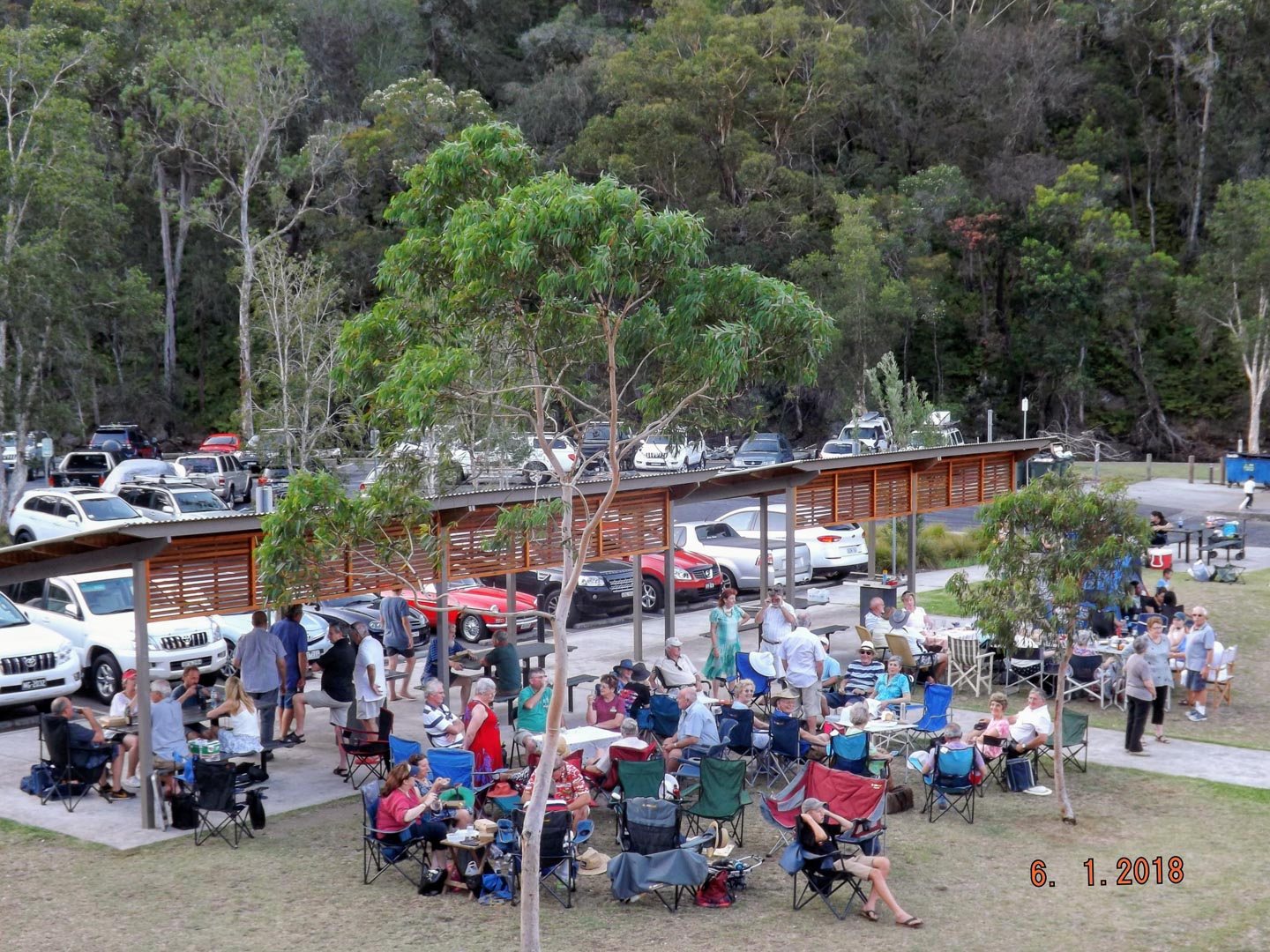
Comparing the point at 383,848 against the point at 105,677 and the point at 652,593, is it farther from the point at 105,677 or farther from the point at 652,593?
the point at 652,593

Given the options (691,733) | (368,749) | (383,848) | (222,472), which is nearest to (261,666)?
(368,749)

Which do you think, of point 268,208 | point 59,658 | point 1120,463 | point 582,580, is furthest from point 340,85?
point 59,658

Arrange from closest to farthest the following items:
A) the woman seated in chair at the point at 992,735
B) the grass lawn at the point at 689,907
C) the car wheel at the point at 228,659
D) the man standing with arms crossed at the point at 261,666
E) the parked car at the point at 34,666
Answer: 1. the grass lawn at the point at 689,907
2. the woman seated in chair at the point at 992,735
3. the man standing with arms crossed at the point at 261,666
4. the parked car at the point at 34,666
5. the car wheel at the point at 228,659

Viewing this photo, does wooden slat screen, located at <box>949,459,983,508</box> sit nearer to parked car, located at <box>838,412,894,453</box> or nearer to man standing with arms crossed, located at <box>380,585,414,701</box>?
man standing with arms crossed, located at <box>380,585,414,701</box>

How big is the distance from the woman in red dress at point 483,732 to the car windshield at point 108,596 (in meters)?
7.25

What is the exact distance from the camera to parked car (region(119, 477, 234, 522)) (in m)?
27.8

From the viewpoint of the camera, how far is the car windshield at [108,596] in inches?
668

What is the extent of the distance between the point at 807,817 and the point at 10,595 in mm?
13717

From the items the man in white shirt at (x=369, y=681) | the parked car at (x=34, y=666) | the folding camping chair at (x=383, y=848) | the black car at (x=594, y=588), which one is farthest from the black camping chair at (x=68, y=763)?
the black car at (x=594, y=588)

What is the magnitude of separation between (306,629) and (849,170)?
1986 inches

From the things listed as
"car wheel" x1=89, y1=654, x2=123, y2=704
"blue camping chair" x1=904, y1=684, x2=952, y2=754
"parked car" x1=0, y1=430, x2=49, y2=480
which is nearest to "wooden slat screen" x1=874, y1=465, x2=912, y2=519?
"blue camping chair" x1=904, y1=684, x2=952, y2=754

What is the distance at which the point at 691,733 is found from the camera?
1244 centimetres

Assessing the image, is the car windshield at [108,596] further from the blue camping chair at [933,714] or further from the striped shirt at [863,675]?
the blue camping chair at [933,714]

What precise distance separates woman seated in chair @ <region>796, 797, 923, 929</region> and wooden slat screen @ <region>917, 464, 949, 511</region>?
38.1 feet
